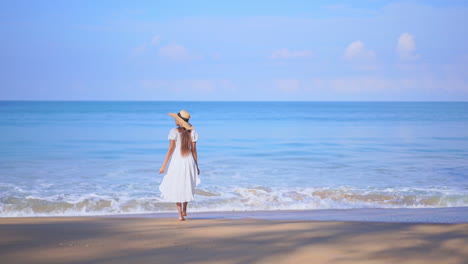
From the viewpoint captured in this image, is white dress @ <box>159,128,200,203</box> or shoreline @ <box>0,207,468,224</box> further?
shoreline @ <box>0,207,468,224</box>

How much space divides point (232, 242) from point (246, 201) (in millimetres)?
4908

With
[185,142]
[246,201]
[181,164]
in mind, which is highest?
[185,142]

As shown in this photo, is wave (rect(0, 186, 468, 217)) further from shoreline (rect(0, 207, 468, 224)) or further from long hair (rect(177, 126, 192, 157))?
long hair (rect(177, 126, 192, 157))

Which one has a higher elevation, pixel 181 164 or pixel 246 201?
pixel 181 164

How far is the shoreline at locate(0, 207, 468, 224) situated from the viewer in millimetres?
8430

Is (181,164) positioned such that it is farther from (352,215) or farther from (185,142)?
(352,215)

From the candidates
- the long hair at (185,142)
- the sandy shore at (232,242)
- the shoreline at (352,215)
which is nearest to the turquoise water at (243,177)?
the shoreline at (352,215)

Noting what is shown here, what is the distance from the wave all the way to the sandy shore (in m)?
2.58

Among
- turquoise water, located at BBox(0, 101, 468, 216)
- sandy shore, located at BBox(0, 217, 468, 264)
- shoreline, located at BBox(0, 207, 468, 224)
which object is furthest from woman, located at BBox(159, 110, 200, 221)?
turquoise water, located at BBox(0, 101, 468, 216)

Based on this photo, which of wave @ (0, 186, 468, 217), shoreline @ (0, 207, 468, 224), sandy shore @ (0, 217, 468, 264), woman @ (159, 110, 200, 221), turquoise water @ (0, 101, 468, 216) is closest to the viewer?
sandy shore @ (0, 217, 468, 264)

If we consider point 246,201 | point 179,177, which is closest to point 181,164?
point 179,177

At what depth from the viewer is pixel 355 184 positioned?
12977 mm

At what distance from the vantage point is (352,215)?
9.07m

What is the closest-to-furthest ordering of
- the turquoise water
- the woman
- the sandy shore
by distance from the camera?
the sandy shore
the woman
the turquoise water
